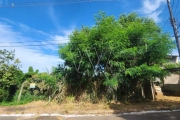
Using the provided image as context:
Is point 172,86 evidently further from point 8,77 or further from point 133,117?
point 8,77

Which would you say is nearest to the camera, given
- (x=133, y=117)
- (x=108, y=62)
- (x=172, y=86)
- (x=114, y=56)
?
(x=133, y=117)

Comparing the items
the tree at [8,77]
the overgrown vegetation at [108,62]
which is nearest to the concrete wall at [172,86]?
the overgrown vegetation at [108,62]

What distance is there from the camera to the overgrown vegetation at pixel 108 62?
327 inches

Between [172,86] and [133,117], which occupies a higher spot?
[172,86]

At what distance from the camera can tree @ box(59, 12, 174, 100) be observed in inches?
326

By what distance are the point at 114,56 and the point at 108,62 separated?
0.55 m

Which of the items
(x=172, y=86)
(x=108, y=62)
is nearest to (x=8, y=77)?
(x=108, y=62)

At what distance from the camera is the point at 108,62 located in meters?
8.83

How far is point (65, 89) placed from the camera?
9.66m

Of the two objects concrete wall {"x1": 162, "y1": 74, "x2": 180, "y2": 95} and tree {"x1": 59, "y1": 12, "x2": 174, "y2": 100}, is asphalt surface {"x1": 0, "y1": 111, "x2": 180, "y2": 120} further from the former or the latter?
concrete wall {"x1": 162, "y1": 74, "x2": 180, "y2": 95}

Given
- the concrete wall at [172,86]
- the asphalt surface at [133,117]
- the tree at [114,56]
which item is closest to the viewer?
the asphalt surface at [133,117]

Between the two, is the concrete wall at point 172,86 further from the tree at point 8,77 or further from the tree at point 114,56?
the tree at point 8,77

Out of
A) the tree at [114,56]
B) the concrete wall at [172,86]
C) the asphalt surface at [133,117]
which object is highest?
the tree at [114,56]

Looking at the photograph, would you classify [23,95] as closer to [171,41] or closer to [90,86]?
[90,86]
